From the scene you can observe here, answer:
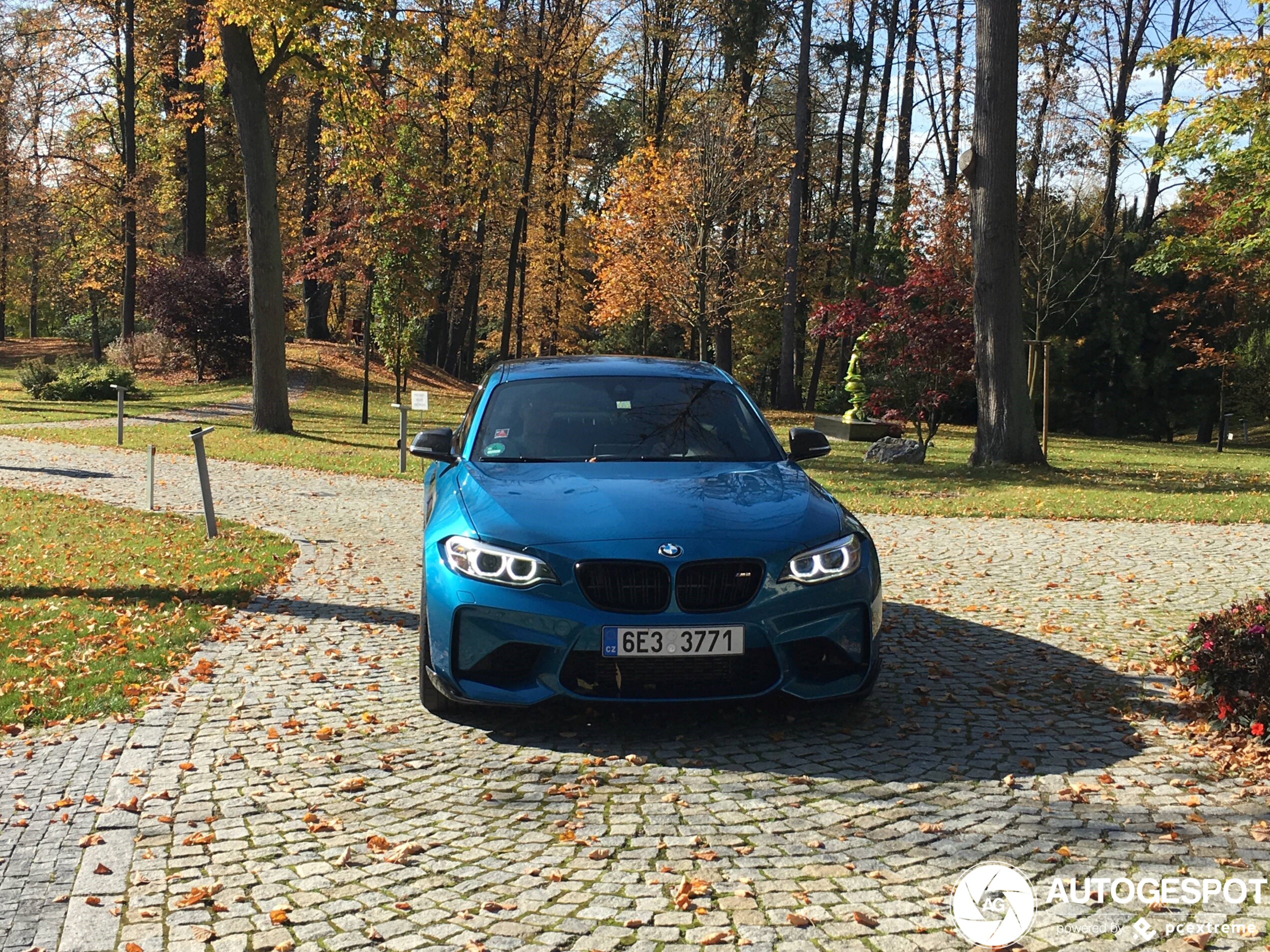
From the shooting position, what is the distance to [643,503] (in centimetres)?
522

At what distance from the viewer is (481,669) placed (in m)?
5.00

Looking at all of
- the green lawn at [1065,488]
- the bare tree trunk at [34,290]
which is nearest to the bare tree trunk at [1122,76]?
the green lawn at [1065,488]

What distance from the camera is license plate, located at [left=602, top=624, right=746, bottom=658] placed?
4812 mm

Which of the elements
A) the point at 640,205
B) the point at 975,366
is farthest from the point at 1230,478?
the point at 640,205

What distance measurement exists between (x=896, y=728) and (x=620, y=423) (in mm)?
2218

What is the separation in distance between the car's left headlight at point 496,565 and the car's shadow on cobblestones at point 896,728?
0.58 m

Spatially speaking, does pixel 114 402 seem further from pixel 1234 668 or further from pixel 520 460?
pixel 1234 668

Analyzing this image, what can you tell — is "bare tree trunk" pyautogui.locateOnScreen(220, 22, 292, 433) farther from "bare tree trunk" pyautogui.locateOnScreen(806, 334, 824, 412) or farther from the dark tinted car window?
"bare tree trunk" pyautogui.locateOnScreen(806, 334, 824, 412)

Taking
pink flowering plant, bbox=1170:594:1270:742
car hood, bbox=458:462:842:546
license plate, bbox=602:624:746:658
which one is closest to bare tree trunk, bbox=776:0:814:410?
car hood, bbox=458:462:842:546

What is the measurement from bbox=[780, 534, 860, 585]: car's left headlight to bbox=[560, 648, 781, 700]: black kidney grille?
1.13ft

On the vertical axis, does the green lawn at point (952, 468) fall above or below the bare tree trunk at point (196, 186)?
below

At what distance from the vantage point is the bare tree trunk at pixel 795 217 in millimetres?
37469

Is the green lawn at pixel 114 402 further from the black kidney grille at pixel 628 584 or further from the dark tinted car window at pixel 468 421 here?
the black kidney grille at pixel 628 584

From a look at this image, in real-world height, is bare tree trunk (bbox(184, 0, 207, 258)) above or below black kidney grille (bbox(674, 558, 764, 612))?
above
